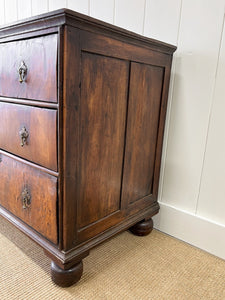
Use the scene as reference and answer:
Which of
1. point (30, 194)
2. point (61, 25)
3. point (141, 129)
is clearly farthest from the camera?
point (141, 129)

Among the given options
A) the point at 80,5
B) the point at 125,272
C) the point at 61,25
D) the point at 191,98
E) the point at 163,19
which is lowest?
the point at 125,272

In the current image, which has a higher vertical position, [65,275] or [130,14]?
[130,14]

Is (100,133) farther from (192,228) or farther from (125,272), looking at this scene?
(192,228)

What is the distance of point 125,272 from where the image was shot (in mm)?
926

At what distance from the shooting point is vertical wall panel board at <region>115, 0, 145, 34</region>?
1.13 meters

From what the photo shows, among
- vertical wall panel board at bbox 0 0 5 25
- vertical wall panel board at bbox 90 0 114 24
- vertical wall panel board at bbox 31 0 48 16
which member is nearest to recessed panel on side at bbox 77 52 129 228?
vertical wall panel board at bbox 90 0 114 24

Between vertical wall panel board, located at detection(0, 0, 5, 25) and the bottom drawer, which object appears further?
vertical wall panel board, located at detection(0, 0, 5, 25)

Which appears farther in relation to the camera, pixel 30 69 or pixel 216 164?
pixel 216 164

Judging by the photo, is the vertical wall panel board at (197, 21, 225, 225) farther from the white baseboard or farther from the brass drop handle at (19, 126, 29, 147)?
the brass drop handle at (19, 126, 29, 147)

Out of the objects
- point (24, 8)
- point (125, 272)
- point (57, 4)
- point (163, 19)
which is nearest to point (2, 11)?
point (24, 8)

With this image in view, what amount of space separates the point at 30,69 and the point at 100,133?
0.29 metres

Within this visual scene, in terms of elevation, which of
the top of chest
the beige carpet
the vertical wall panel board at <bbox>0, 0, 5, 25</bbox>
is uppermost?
the vertical wall panel board at <bbox>0, 0, 5, 25</bbox>

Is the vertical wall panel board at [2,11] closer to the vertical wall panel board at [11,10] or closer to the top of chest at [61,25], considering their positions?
the vertical wall panel board at [11,10]

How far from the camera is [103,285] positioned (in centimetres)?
86
